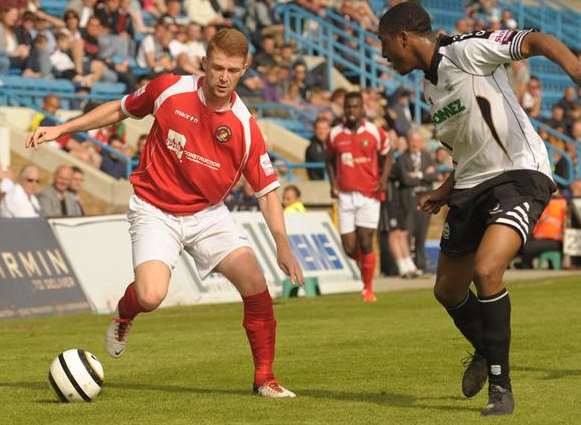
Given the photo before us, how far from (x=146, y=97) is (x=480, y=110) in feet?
7.41

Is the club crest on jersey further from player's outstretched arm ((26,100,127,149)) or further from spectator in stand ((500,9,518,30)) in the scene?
spectator in stand ((500,9,518,30))

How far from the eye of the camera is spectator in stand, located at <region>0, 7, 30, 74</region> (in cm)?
2523

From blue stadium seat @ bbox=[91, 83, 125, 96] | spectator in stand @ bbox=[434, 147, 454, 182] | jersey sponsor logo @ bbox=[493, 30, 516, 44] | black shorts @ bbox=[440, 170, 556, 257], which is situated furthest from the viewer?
spectator in stand @ bbox=[434, 147, 454, 182]

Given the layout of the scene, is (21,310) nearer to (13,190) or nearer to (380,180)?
(13,190)

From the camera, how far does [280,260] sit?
920 centimetres

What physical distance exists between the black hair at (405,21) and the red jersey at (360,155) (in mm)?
11572

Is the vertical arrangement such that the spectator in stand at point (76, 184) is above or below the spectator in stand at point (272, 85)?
above

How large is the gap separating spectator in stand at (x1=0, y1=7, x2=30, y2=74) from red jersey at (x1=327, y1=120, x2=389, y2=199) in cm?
735

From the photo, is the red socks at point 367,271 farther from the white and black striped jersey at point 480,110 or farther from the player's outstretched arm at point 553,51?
the player's outstretched arm at point 553,51

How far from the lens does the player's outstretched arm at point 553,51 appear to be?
7773mm

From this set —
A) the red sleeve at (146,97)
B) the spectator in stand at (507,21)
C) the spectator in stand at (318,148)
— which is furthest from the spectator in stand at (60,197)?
the spectator in stand at (507,21)

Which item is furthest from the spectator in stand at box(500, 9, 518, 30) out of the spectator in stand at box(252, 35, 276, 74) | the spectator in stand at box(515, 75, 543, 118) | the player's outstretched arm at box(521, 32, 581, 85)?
the player's outstretched arm at box(521, 32, 581, 85)

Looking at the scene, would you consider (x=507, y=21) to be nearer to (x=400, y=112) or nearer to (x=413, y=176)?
(x=400, y=112)

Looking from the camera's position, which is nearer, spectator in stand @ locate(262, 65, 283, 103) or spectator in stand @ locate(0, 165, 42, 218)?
spectator in stand @ locate(0, 165, 42, 218)
